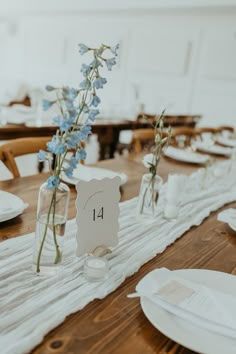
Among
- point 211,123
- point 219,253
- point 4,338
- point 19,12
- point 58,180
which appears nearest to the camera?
point 4,338

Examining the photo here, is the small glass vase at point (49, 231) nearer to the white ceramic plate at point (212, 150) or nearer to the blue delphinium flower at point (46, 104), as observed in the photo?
the blue delphinium flower at point (46, 104)

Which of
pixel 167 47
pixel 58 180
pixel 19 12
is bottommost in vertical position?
pixel 58 180

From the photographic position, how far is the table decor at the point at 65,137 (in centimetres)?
58

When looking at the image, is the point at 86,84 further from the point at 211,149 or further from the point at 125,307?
the point at 211,149

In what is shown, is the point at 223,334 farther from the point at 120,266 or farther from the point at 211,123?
the point at 211,123

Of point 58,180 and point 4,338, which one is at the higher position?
point 58,180

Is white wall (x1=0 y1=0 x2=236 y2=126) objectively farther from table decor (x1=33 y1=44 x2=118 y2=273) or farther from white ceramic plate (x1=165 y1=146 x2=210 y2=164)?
table decor (x1=33 y1=44 x2=118 y2=273)

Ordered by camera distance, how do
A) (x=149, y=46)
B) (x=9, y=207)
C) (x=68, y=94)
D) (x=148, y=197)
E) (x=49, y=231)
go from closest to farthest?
1. (x=68, y=94)
2. (x=49, y=231)
3. (x=9, y=207)
4. (x=148, y=197)
5. (x=149, y=46)

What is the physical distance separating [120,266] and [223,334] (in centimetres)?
26

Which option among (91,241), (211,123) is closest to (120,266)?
(91,241)

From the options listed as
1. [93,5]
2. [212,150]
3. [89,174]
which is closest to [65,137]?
[89,174]

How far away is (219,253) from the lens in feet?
3.09

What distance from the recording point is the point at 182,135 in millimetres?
3010

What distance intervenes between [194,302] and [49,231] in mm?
278
